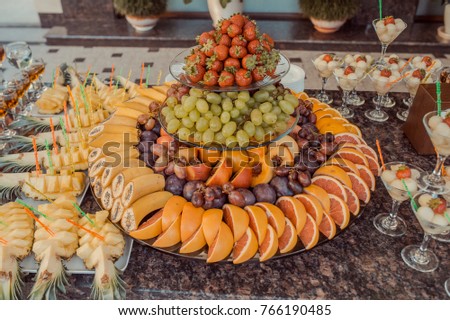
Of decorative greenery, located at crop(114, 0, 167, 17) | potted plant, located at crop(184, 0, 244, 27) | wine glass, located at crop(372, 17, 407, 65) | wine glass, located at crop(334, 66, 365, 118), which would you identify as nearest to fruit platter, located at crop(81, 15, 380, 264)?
wine glass, located at crop(334, 66, 365, 118)

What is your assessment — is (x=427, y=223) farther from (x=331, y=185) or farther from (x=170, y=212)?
(x=170, y=212)

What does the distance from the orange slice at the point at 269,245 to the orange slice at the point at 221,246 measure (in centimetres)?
12

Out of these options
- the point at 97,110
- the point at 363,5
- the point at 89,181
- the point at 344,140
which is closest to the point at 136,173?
the point at 89,181

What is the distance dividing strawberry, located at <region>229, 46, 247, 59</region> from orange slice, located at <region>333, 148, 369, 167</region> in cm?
70

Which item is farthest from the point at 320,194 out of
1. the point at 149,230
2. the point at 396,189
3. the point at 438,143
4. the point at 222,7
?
the point at 222,7

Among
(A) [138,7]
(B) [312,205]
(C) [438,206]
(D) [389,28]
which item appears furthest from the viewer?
(A) [138,7]

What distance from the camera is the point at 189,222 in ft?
5.40

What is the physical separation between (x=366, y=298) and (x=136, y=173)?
111 cm

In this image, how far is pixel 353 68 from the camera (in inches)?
101

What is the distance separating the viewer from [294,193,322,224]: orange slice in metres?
1.69

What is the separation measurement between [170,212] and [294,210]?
0.52m

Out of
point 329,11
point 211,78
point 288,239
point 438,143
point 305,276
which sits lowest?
point 329,11

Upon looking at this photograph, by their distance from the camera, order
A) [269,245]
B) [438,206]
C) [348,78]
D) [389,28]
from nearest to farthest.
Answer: [438,206] → [269,245] → [348,78] → [389,28]

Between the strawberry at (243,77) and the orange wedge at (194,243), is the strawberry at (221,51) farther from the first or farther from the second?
the orange wedge at (194,243)
